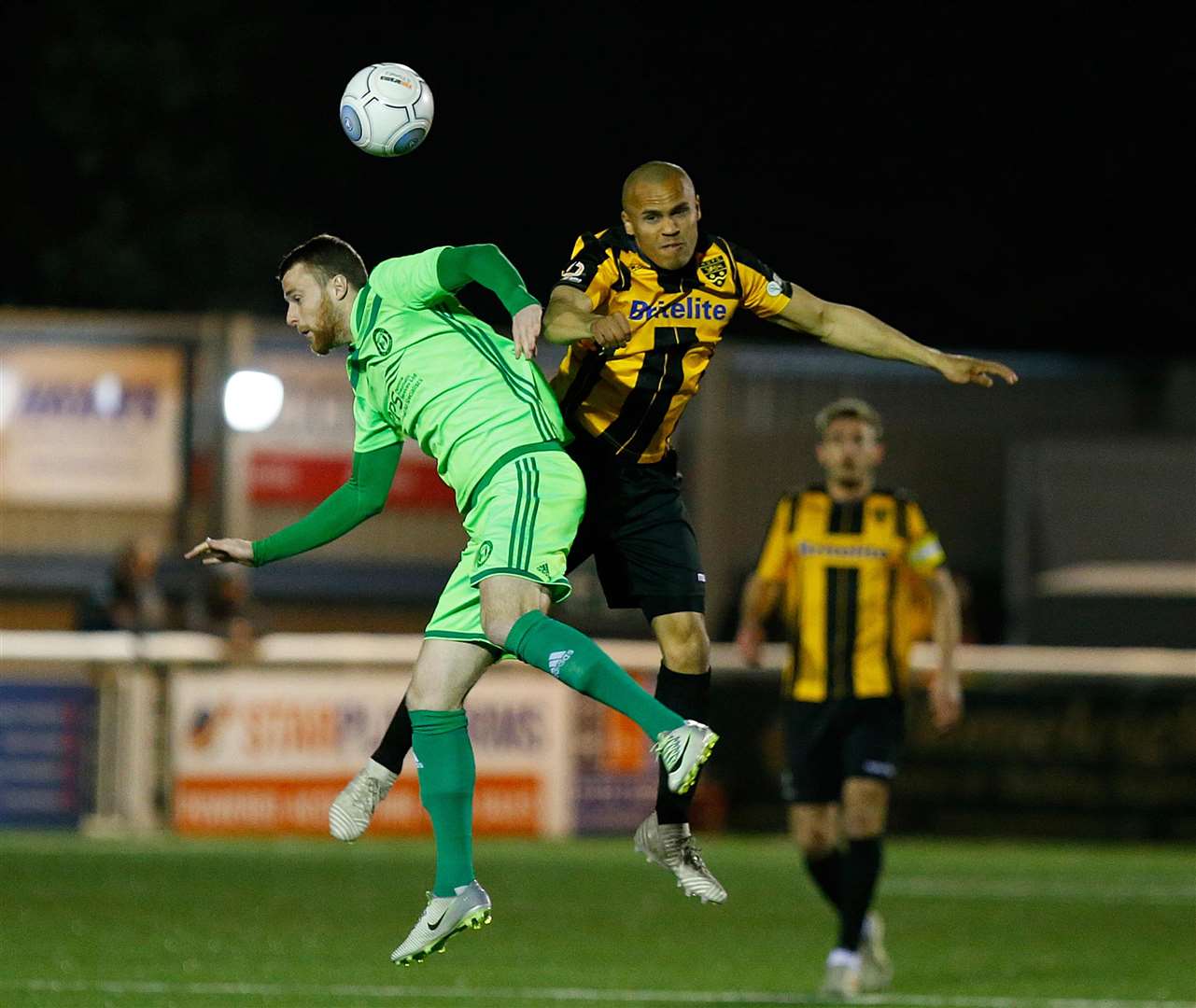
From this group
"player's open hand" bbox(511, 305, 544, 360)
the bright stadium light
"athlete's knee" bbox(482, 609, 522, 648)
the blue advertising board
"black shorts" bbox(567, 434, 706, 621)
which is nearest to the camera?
"player's open hand" bbox(511, 305, 544, 360)

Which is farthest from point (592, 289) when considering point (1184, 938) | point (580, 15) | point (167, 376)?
point (580, 15)

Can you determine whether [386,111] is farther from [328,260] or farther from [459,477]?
[459,477]

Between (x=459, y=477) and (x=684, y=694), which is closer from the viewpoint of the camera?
(x=459, y=477)

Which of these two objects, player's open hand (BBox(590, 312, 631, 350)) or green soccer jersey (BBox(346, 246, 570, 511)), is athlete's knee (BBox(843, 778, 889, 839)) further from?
player's open hand (BBox(590, 312, 631, 350))

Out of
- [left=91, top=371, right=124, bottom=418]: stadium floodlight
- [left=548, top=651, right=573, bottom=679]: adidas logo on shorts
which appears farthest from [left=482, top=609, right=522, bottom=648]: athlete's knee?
[left=91, top=371, right=124, bottom=418]: stadium floodlight

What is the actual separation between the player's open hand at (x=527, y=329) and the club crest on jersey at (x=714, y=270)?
3.26ft

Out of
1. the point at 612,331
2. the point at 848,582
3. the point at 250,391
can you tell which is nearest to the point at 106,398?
the point at 848,582

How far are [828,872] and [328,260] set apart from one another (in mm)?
4306

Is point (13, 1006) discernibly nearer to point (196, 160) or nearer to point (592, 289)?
point (592, 289)

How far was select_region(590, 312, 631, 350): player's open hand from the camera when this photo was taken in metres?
7.02

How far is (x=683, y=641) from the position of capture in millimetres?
8039

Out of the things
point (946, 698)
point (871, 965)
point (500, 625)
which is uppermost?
point (500, 625)

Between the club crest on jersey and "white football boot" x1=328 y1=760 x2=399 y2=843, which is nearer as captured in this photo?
"white football boot" x1=328 y1=760 x2=399 y2=843

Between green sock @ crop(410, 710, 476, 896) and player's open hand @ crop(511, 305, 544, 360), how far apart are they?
4.07 feet
